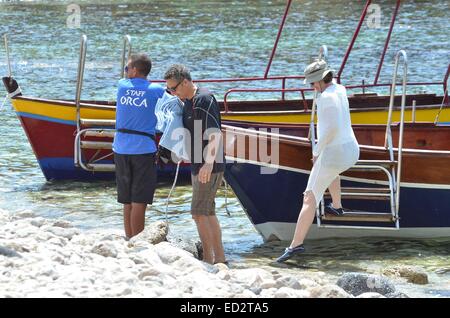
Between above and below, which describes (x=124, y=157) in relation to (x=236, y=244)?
above

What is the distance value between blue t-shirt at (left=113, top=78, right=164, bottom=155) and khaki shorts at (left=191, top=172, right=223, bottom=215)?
0.71 metres

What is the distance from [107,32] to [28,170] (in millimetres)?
21906

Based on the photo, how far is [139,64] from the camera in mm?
9609

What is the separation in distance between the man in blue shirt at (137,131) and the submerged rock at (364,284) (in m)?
1.96

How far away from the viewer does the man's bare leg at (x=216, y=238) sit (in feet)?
30.8

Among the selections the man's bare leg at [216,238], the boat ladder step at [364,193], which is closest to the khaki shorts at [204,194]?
the man's bare leg at [216,238]

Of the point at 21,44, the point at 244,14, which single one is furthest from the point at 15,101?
the point at 244,14

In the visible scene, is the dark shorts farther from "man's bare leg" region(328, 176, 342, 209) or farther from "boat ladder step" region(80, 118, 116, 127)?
"boat ladder step" region(80, 118, 116, 127)

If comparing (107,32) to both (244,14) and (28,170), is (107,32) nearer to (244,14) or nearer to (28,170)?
(244,14)

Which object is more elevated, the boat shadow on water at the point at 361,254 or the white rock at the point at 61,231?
the white rock at the point at 61,231

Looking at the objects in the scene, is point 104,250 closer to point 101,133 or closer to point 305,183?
point 305,183

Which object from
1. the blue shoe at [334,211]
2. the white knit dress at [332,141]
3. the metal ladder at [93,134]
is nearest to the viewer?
the white knit dress at [332,141]

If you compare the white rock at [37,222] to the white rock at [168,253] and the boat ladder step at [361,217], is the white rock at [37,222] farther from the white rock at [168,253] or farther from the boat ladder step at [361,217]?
the boat ladder step at [361,217]

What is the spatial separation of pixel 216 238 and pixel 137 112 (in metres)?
1.26
